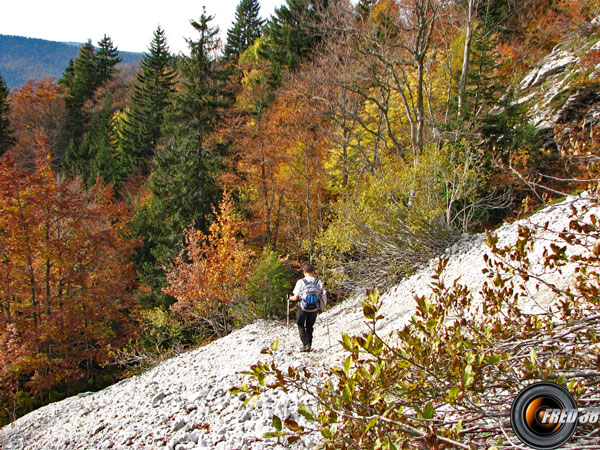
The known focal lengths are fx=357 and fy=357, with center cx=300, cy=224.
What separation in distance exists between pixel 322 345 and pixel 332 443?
6003mm

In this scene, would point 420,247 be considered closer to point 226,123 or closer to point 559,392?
point 559,392

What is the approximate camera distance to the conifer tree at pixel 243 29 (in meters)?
38.1

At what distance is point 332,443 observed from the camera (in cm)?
180

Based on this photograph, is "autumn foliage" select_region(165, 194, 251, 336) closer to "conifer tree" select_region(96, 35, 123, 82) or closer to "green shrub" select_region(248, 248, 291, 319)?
"green shrub" select_region(248, 248, 291, 319)

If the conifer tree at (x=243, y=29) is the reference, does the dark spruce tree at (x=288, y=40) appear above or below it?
below

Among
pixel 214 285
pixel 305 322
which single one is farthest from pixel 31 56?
pixel 305 322

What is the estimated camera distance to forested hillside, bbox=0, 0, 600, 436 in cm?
1067

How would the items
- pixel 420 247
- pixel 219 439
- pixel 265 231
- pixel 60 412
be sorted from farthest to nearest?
1. pixel 265 231
2. pixel 420 247
3. pixel 60 412
4. pixel 219 439

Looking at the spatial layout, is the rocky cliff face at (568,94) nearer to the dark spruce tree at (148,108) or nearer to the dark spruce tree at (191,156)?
the dark spruce tree at (191,156)

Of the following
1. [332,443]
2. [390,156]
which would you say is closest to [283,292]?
[390,156]

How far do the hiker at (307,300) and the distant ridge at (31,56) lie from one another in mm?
165983

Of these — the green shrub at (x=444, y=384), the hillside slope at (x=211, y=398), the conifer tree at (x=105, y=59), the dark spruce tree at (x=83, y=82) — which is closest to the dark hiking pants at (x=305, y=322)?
the hillside slope at (x=211, y=398)

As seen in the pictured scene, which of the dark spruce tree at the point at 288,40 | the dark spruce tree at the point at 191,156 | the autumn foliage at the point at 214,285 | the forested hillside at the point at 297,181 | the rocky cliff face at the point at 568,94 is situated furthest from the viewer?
the dark spruce tree at the point at 288,40

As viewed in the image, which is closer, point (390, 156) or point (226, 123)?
point (390, 156)
